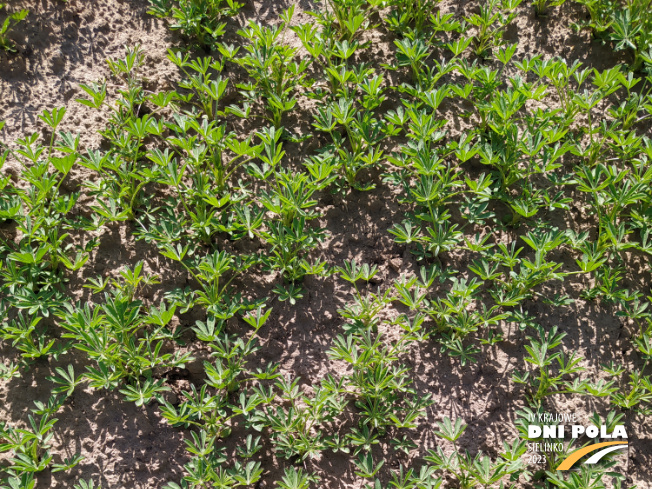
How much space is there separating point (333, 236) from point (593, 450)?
1.50 metres

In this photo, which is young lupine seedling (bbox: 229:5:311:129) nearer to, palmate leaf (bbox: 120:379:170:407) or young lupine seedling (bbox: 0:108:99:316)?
young lupine seedling (bbox: 0:108:99:316)

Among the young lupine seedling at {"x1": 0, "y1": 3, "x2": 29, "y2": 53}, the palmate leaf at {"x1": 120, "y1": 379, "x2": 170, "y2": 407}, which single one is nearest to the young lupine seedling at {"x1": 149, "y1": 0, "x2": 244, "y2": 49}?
the young lupine seedling at {"x1": 0, "y1": 3, "x2": 29, "y2": 53}

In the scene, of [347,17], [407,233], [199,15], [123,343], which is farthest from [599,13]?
[123,343]

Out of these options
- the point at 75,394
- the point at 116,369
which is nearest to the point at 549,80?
the point at 116,369

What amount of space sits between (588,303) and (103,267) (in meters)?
2.36

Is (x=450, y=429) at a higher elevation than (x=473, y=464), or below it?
higher

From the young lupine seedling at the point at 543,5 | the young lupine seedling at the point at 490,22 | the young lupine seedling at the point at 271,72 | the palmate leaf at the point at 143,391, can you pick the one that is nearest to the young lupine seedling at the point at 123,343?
the palmate leaf at the point at 143,391

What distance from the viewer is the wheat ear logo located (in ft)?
→ 7.59

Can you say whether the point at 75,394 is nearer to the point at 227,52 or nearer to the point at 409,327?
the point at 409,327

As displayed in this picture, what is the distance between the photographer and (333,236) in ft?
9.07

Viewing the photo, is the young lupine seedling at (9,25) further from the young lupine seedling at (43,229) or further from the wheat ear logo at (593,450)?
the wheat ear logo at (593,450)

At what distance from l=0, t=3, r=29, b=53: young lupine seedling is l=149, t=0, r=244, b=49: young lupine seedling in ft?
2.15

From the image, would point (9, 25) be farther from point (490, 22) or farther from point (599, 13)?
point (599, 13)

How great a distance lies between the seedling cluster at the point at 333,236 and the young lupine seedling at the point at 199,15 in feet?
0.05
